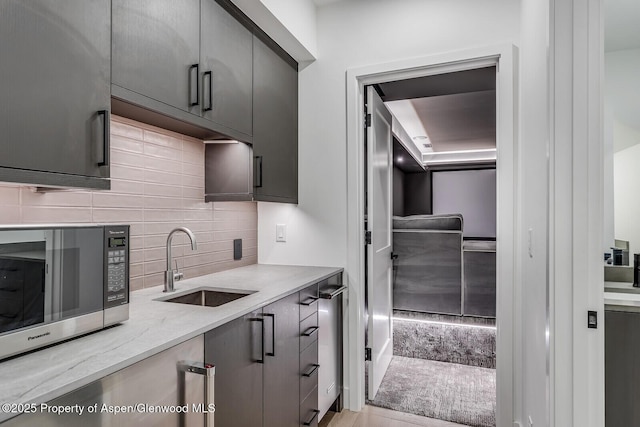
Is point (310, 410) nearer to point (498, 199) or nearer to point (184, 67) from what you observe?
point (498, 199)

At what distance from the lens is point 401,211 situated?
823 centimetres

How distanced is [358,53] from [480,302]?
8.54 feet

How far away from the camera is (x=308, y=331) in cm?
185

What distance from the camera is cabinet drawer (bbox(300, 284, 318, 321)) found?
1.79 m

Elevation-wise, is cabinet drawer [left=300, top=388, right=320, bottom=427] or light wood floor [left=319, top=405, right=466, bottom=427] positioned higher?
cabinet drawer [left=300, top=388, right=320, bottom=427]

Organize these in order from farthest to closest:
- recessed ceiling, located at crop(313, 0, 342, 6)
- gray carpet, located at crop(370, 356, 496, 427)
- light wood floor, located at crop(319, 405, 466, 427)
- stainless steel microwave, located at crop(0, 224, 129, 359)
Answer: recessed ceiling, located at crop(313, 0, 342, 6) → gray carpet, located at crop(370, 356, 496, 427) → light wood floor, located at crop(319, 405, 466, 427) → stainless steel microwave, located at crop(0, 224, 129, 359)

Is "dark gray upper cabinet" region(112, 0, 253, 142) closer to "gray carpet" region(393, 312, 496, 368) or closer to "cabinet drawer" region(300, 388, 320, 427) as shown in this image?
"cabinet drawer" region(300, 388, 320, 427)

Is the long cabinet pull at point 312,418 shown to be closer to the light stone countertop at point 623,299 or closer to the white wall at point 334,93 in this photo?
the white wall at point 334,93

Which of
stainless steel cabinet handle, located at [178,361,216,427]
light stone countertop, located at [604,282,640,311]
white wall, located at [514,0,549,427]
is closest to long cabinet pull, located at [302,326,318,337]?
stainless steel cabinet handle, located at [178,361,216,427]

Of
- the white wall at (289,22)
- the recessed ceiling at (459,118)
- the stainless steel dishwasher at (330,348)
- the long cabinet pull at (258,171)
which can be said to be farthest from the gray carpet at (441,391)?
the recessed ceiling at (459,118)

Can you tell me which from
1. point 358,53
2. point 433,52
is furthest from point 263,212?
point 433,52

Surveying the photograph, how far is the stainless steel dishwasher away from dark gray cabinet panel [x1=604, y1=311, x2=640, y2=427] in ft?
3.99

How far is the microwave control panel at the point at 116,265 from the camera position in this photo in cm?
105

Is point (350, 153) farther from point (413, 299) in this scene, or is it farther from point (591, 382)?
point (413, 299)
